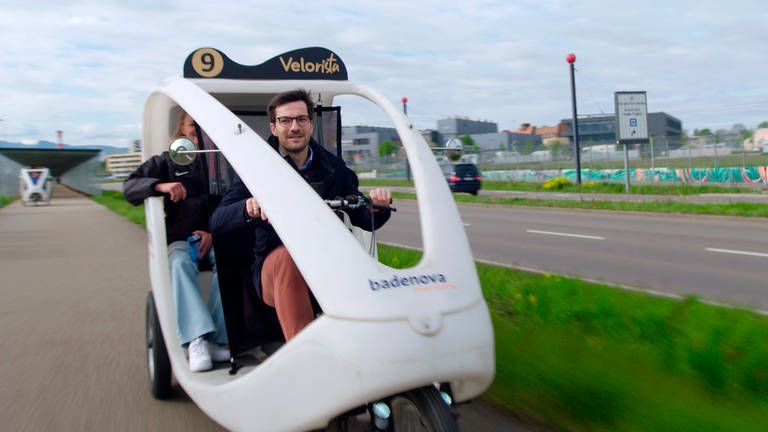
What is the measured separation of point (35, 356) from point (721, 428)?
201 inches

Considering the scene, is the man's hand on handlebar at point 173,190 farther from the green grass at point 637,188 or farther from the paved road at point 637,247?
the green grass at point 637,188

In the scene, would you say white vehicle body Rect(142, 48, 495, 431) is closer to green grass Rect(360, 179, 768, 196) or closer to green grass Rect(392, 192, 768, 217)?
green grass Rect(392, 192, 768, 217)

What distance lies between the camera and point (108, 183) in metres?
93.6

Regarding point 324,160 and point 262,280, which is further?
point 324,160

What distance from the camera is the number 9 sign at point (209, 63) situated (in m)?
4.83

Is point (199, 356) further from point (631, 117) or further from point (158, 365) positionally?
point (631, 117)

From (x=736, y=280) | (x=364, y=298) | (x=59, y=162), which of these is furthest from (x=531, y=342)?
(x=59, y=162)

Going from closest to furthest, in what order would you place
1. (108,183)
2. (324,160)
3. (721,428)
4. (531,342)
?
1. (721,428)
2. (324,160)
3. (531,342)
4. (108,183)

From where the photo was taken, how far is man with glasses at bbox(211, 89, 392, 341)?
3.58 metres

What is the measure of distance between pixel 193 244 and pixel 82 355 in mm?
2138

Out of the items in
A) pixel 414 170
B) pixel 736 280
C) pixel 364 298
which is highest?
pixel 414 170

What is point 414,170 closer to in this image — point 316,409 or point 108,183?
point 316,409

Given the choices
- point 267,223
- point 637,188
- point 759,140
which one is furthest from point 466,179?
point 267,223

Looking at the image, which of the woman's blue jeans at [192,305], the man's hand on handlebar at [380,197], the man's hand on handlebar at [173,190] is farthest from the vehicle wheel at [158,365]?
the man's hand on handlebar at [380,197]
